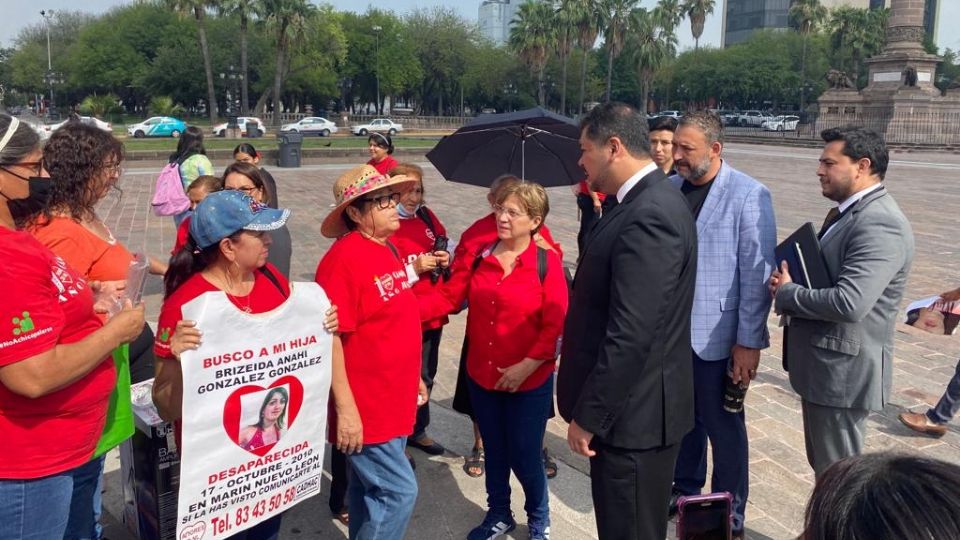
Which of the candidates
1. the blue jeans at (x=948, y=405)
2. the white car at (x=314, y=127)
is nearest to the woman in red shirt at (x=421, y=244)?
the blue jeans at (x=948, y=405)

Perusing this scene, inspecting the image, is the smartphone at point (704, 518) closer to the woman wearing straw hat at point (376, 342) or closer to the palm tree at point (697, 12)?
the woman wearing straw hat at point (376, 342)

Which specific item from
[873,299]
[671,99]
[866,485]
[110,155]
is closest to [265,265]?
[110,155]

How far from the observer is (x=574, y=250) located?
1066 cm

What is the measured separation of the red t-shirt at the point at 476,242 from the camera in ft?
11.8

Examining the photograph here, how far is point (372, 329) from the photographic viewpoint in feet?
9.14

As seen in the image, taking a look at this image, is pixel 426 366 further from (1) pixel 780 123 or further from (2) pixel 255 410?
(1) pixel 780 123

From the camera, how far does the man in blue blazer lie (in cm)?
335

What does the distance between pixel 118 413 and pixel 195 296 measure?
611 mm

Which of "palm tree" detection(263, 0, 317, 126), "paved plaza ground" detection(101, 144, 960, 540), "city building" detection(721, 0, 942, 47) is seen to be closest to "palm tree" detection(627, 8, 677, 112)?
"palm tree" detection(263, 0, 317, 126)

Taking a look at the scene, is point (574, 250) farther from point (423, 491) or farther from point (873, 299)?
point (873, 299)

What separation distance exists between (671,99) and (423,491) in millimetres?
82470

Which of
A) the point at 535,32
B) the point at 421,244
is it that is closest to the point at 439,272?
the point at 421,244

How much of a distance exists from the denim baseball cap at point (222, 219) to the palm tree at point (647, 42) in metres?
64.1

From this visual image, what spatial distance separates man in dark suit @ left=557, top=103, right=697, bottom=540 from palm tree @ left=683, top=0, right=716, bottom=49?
72.5m
